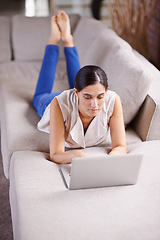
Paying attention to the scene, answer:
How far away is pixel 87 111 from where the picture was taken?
1.80 meters

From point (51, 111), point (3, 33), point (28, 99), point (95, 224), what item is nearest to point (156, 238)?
point (95, 224)

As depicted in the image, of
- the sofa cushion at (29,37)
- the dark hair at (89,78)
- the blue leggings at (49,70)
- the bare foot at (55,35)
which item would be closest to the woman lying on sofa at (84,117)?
the dark hair at (89,78)

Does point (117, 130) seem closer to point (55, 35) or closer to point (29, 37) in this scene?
point (55, 35)

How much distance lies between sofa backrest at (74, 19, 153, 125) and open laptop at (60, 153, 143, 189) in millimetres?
620

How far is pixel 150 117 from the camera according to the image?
2062 millimetres

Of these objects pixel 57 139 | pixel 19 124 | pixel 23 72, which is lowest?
pixel 23 72

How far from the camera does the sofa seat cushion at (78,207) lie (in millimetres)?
1381

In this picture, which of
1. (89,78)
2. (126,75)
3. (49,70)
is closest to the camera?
(89,78)

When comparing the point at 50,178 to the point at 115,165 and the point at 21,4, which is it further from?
the point at 21,4

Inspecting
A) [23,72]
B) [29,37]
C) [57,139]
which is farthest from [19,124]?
[29,37]

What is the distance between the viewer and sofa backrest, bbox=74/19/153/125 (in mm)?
2121

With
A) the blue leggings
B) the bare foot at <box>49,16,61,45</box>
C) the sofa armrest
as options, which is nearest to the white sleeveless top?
the sofa armrest

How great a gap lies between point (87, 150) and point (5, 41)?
1.80 meters

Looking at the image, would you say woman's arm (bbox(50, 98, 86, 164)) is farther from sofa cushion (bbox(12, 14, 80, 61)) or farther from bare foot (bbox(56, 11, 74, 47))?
sofa cushion (bbox(12, 14, 80, 61))
